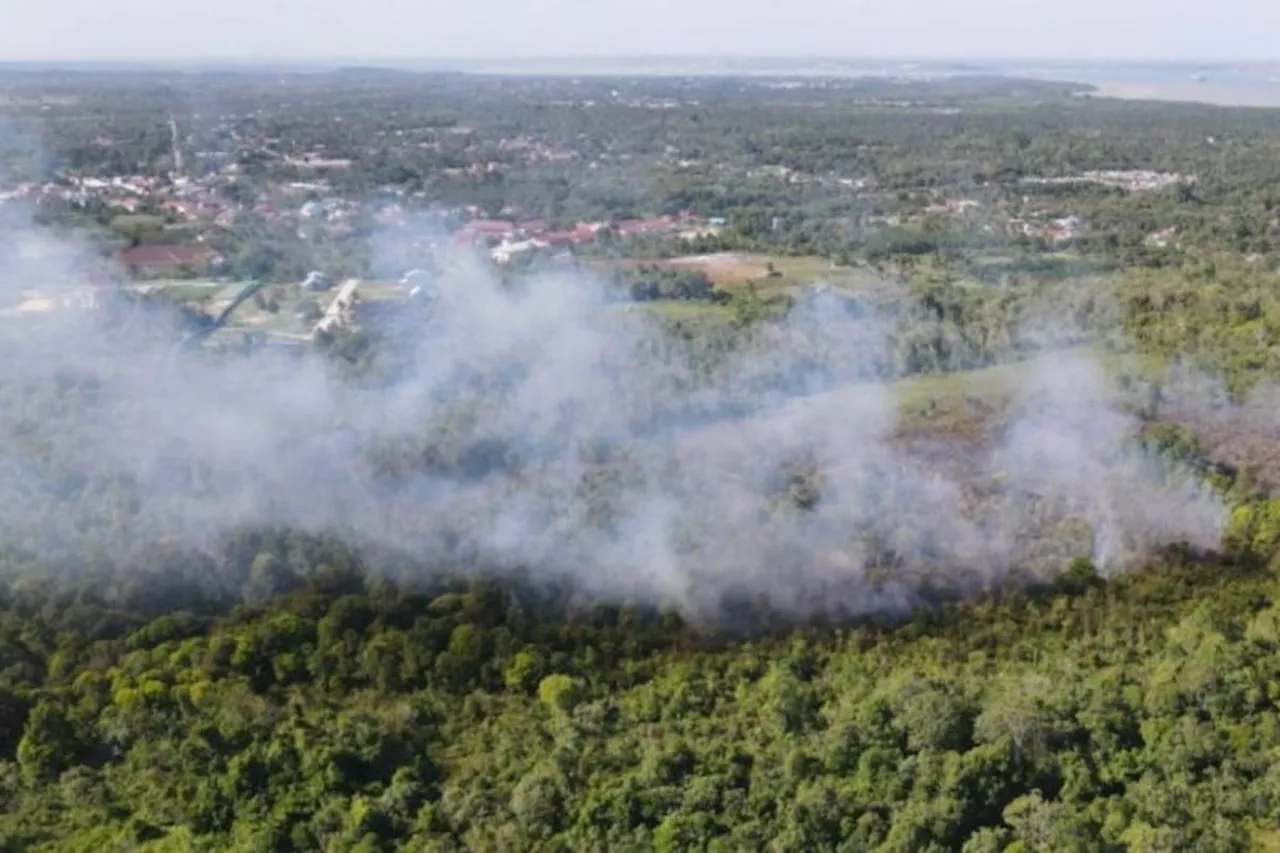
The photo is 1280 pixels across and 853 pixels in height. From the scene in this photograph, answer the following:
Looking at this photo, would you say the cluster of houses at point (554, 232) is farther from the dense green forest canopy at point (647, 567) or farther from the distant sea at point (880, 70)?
the distant sea at point (880, 70)

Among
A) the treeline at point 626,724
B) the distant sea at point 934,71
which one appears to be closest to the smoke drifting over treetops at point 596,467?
the treeline at point 626,724

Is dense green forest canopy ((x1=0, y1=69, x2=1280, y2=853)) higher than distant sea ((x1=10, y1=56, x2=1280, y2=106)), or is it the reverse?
distant sea ((x1=10, y1=56, x2=1280, y2=106))

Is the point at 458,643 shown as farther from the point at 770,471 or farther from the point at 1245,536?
the point at 1245,536

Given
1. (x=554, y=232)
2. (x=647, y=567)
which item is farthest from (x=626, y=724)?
(x=554, y=232)

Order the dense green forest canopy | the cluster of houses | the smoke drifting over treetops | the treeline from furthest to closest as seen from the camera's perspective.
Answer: the cluster of houses, the smoke drifting over treetops, the dense green forest canopy, the treeline

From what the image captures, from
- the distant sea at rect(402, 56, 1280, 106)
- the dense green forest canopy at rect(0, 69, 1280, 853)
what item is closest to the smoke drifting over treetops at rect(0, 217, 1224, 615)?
the dense green forest canopy at rect(0, 69, 1280, 853)

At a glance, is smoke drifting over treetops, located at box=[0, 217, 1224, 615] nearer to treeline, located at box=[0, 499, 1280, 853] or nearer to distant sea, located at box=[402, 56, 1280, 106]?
treeline, located at box=[0, 499, 1280, 853]

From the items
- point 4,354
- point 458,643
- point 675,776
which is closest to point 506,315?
point 4,354

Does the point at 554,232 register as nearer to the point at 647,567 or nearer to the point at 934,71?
the point at 647,567
